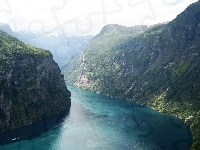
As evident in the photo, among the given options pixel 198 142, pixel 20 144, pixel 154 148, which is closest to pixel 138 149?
pixel 154 148

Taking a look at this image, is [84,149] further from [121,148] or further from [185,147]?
[185,147]

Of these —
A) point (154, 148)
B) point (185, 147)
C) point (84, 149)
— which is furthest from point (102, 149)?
point (185, 147)

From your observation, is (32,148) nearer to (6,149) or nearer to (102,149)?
(6,149)

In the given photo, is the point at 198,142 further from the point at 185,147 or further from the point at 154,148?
the point at 154,148

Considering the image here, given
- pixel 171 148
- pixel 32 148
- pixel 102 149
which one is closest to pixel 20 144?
pixel 32 148

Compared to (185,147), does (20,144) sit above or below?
above

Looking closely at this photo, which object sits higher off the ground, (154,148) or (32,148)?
(32,148)

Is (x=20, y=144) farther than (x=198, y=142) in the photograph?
Yes

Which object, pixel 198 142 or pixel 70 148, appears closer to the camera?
pixel 198 142
